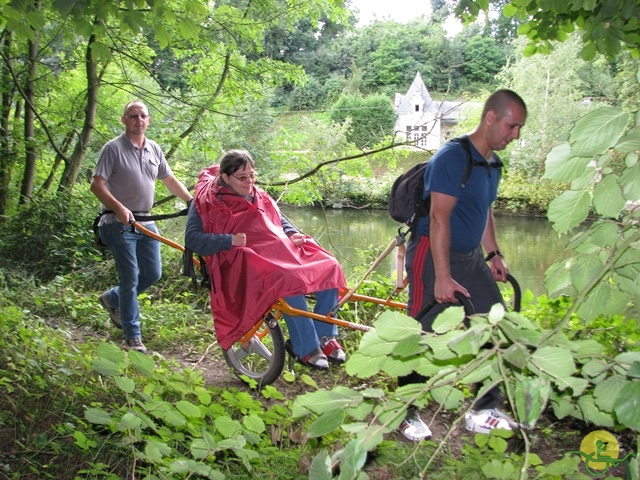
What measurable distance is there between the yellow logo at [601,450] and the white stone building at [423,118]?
170 inches

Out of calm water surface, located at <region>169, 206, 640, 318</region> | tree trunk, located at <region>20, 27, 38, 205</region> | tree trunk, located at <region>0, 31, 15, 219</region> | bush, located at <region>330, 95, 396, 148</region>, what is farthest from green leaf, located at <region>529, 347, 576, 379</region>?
bush, located at <region>330, 95, 396, 148</region>

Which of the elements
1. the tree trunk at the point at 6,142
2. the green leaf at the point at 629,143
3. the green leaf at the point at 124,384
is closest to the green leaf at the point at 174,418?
the green leaf at the point at 124,384

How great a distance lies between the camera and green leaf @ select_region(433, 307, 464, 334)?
32.9 inches

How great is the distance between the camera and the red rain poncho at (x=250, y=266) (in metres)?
3.77

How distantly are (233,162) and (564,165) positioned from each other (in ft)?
10.4

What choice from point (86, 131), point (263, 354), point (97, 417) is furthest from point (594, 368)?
point (86, 131)

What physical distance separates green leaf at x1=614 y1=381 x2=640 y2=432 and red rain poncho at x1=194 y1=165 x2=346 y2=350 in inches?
120

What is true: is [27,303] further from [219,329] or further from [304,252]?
[304,252]

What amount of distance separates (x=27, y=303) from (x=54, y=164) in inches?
163

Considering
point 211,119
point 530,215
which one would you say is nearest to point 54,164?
point 211,119

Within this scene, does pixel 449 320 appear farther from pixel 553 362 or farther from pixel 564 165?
pixel 564 165

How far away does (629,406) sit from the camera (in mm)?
741

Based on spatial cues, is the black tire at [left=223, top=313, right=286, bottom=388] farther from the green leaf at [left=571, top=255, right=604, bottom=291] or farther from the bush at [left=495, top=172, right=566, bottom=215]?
the bush at [left=495, top=172, right=566, bottom=215]

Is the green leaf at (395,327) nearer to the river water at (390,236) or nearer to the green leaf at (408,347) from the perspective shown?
the green leaf at (408,347)
